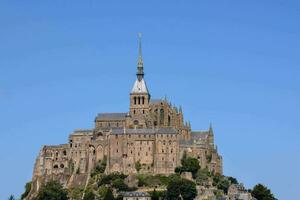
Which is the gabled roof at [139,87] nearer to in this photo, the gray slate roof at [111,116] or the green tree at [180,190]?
the gray slate roof at [111,116]

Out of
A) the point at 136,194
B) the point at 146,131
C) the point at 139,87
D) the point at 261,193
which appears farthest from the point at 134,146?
the point at 261,193

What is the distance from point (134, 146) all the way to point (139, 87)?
14.6 m

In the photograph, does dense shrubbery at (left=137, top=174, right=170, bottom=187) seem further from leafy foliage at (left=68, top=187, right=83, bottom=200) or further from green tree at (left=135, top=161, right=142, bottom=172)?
leafy foliage at (left=68, top=187, right=83, bottom=200)

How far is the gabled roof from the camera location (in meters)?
140

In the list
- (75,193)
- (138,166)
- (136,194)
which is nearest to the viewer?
(136,194)

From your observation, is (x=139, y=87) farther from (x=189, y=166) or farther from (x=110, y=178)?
(x=110, y=178)

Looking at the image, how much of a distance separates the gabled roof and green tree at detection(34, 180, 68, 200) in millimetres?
22755

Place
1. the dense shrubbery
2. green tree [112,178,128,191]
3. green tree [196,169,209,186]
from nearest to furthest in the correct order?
green tree [112,178,128,191]
the dense shrubbery
green tree [196,169,209,186]

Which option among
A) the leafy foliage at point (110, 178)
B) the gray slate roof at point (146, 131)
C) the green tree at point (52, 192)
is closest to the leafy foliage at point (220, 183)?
the gray slate roof at point (146, 131)

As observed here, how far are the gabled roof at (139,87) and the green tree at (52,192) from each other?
22.8 m

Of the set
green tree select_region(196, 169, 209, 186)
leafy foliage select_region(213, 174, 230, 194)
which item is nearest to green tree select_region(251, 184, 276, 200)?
leafy foliage select_region(213, 174, 230, 194)

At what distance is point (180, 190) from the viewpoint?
119375mm

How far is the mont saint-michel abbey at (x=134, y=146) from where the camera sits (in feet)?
422

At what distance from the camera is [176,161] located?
128m
